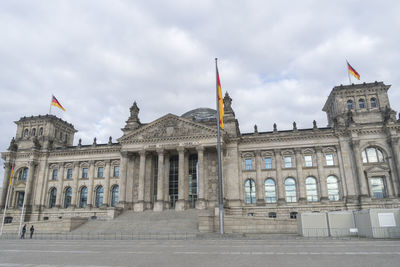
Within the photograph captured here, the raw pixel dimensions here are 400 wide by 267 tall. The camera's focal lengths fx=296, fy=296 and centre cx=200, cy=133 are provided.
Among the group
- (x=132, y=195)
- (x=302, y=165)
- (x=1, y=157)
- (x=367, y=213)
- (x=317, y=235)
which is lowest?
(x=317, y=235)

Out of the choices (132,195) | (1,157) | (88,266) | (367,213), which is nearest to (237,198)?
(132,195)

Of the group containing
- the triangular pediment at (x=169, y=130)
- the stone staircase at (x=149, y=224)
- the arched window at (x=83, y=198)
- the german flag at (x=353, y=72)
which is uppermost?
the german flag at (x=353, y=72)

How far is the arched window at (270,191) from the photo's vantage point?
→ 4844cm

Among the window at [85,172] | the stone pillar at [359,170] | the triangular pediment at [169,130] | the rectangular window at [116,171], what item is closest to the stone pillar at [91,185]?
the window at [85,172]

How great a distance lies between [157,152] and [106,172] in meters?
13.5

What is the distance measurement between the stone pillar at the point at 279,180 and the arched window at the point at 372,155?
12.7m

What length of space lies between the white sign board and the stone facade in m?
20.2

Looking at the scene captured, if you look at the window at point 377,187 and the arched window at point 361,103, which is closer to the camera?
the window at point 377,187

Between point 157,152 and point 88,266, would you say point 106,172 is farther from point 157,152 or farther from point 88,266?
point 88,266

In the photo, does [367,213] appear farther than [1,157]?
No

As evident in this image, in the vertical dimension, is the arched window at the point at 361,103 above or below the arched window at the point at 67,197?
above

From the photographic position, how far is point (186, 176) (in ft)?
159

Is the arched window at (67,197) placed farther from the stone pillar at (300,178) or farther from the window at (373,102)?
the window at (373,102)

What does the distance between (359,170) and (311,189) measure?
7613 mm
